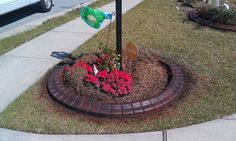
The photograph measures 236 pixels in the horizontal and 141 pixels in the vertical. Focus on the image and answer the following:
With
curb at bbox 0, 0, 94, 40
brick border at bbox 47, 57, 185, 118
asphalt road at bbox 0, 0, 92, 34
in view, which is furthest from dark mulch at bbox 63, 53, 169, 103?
asphalt road at bbox 0, 0, 92, 34

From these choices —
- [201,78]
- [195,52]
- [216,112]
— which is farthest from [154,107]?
[195,52]

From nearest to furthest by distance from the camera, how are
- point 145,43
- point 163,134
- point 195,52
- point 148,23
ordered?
point 163,134 < point 195,52 < point 145,43 < point 148,23

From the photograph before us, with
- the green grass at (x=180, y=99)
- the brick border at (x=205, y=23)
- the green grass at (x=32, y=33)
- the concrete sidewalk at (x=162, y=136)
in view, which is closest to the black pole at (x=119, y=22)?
the green grass at (x=180, y=99)

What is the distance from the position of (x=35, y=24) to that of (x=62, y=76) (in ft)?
13.1

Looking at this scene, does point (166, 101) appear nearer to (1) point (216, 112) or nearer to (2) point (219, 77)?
(1) point (216, 112)

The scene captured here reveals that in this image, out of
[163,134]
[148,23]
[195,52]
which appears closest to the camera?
[163,134]

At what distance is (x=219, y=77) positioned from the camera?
4.77 meters

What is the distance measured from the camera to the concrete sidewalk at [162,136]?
134 inches

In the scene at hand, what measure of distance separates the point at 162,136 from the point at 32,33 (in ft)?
14.9

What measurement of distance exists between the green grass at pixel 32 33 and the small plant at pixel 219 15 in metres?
3.21

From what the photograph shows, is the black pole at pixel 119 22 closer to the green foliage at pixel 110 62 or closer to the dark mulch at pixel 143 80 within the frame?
the green foliage at pixel 110 62

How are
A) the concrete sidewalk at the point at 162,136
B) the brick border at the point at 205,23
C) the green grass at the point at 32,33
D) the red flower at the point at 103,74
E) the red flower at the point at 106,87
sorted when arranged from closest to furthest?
the concrete sidewalk at the point at 162,136 → the red flower at the point at 106,87 → the red flower at the point at 103,74 → the green grass at the point at 32,33 → the brick border at the point at 205,23

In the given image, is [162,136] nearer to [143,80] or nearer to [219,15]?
[143,80]

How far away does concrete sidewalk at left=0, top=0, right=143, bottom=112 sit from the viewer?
4.55 m
